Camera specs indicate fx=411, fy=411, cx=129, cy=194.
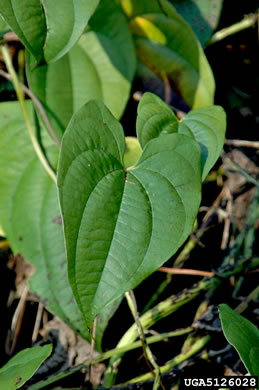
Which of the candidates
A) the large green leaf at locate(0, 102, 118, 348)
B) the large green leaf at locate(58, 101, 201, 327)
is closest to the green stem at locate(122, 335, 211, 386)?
the large green leaf at locate(0, 102, 118, 348)

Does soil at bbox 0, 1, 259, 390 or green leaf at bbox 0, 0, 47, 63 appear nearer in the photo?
green leaf at bbox 0, 0, 47, 63

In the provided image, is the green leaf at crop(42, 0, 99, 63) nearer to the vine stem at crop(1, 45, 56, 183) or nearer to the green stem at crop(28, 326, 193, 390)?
the vine stem at crop(1, 45, 56, 183)

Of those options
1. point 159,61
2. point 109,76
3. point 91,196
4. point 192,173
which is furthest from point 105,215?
point 159,61

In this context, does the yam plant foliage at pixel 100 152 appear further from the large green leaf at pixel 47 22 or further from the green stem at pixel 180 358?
the green stem at pixel 180 358

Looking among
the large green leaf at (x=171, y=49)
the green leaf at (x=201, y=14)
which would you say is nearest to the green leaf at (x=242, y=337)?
the large green leaf at (x=171, y=49)

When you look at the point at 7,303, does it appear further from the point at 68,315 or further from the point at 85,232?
the point at 85,232

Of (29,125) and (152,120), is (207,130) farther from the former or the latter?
(29,125)

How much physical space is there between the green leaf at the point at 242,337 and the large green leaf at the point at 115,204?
14 cm

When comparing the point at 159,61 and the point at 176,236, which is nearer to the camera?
the point at 176,236

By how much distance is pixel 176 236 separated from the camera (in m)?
0.63

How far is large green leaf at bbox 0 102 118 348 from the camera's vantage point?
0.90 metres

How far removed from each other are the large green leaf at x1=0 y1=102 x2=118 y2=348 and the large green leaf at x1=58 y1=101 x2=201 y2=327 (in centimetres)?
32

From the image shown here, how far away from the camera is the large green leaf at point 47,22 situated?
627 mm

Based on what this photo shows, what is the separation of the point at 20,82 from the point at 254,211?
72cm
